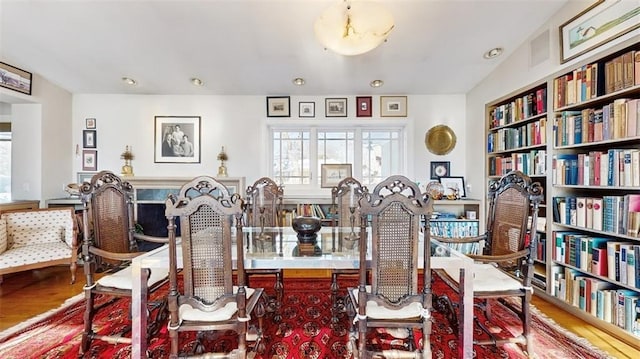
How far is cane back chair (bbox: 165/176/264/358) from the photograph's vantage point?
1.55 metres

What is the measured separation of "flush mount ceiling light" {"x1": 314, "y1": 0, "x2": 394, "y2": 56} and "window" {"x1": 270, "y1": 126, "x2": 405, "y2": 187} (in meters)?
2.34

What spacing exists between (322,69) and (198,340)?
3.04 meters

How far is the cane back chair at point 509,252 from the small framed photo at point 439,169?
6.46ft

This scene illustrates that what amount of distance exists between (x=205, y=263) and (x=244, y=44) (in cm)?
246

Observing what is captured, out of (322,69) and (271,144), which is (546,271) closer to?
(322,69)

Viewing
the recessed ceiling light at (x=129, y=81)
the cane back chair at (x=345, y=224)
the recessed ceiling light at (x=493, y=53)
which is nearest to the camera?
the cane back chair at (x=345, y=224)

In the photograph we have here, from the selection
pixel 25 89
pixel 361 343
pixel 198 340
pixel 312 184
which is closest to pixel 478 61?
pixel 312 184

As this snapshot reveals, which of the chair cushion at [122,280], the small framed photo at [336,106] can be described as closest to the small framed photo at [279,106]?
the small framed photo at [336,106]

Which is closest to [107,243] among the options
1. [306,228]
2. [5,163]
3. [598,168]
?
[306,228]

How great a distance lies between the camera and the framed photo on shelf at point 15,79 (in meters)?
3.39

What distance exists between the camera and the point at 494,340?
1.97 meters

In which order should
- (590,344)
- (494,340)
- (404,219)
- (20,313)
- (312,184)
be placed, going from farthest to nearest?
(312,184), (20,313), (590,344), (494,340), (404,219)

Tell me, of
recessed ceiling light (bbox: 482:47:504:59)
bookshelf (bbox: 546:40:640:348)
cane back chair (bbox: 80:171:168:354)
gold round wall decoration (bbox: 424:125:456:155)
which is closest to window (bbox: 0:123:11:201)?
cane back chair (bbox: 80:171:168:354)

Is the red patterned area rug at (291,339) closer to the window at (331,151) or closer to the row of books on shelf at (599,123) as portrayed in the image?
the row of books on shelf at (599,123)
